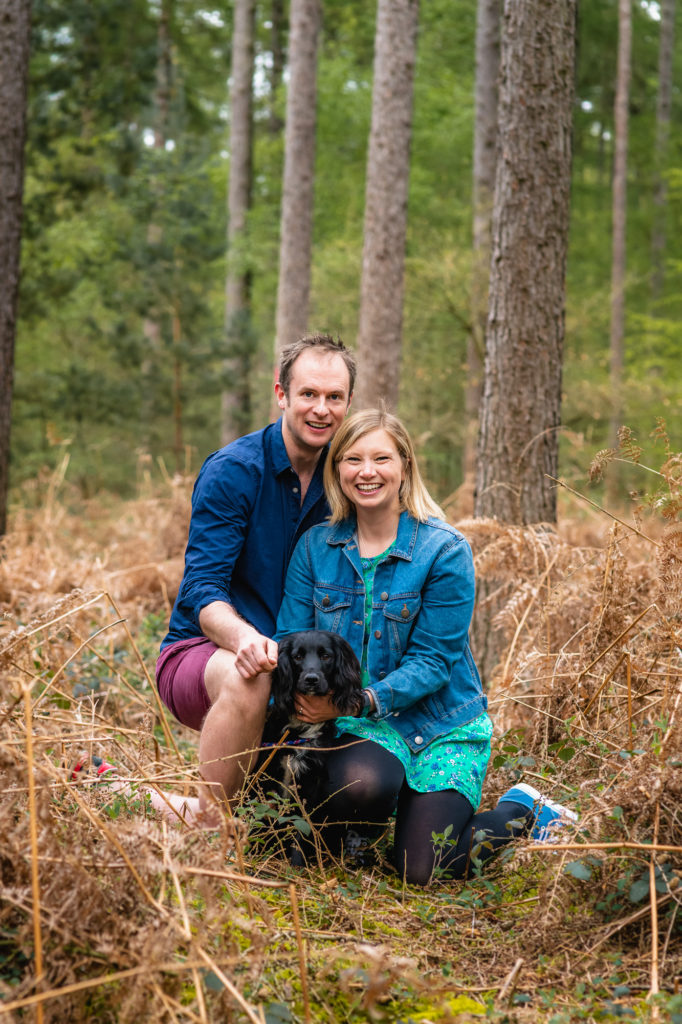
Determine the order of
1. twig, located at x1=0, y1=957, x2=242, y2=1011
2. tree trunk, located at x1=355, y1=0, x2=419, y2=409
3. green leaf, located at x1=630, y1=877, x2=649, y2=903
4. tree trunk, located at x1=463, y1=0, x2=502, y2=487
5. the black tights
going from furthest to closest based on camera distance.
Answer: tree trunk, located at x1=463, y1=0, x2=502, y2=487 → tree trunk, located at x1=355, y1=0, x2=419, y2=409 → the black tights → green leaf, located at x1=630, y1=877, x2=649, y2=903 → twig, located at x1=0, y1=957, x2=242, y2=1011

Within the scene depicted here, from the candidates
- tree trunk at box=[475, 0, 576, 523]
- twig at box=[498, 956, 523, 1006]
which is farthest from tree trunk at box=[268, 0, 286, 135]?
twig at box=[498, 956, 523, 1006]

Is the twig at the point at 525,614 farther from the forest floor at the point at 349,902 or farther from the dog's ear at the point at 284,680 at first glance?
the dog's ear at the point at 284,680

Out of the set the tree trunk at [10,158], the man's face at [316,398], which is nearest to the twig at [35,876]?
the man's face at [316,398]

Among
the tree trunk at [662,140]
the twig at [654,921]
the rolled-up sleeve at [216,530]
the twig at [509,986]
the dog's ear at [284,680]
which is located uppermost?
the tree trunk at [662,140]

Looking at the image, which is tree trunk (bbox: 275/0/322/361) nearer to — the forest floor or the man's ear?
the man's ear

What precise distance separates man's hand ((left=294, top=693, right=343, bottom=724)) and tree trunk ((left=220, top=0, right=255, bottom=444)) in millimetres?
14675

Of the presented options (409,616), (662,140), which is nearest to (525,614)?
(409,616)

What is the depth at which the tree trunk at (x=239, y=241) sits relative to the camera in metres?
18.3

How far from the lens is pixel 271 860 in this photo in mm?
3346

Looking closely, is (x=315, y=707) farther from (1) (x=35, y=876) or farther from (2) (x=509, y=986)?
(1) (x=35, y=876)

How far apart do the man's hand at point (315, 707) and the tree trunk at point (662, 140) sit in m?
23.3

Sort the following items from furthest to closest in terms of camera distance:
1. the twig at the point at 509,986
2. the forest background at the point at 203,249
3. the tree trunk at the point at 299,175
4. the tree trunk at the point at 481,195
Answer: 1. the forest background at the point at 203,249
2. the tree trunk at the point at 481,195
3. the tree trunk at the point at 299,175
4. the twig at the point at 509,986

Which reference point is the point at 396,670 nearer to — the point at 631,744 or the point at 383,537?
the point at 383,537

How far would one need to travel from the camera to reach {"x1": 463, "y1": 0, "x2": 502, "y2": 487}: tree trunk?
15234mm
